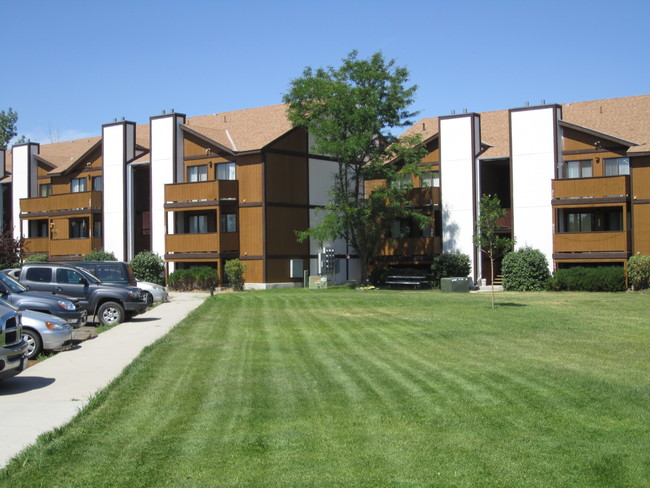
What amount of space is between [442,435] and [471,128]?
115ft

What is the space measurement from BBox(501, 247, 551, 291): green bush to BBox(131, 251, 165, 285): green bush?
21273mm

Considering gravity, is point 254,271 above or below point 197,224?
below

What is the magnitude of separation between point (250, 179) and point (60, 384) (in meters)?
31.9

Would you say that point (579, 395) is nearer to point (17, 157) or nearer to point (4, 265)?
point (4, 265)

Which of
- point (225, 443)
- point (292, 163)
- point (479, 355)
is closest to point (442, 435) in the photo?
point (225, 443)

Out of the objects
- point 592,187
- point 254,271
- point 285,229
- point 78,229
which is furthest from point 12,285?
point 78,229

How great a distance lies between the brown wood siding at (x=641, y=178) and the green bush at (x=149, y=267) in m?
27.8

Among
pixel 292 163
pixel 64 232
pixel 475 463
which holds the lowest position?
pixel 475 463

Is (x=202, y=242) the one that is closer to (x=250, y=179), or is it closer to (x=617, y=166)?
(x=250, y=179)

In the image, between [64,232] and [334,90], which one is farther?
[64,232]

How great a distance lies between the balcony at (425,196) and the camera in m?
43.4

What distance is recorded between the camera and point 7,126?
89812 mm

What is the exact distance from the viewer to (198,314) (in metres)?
25.2

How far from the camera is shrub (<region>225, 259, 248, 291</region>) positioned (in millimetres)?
41844
